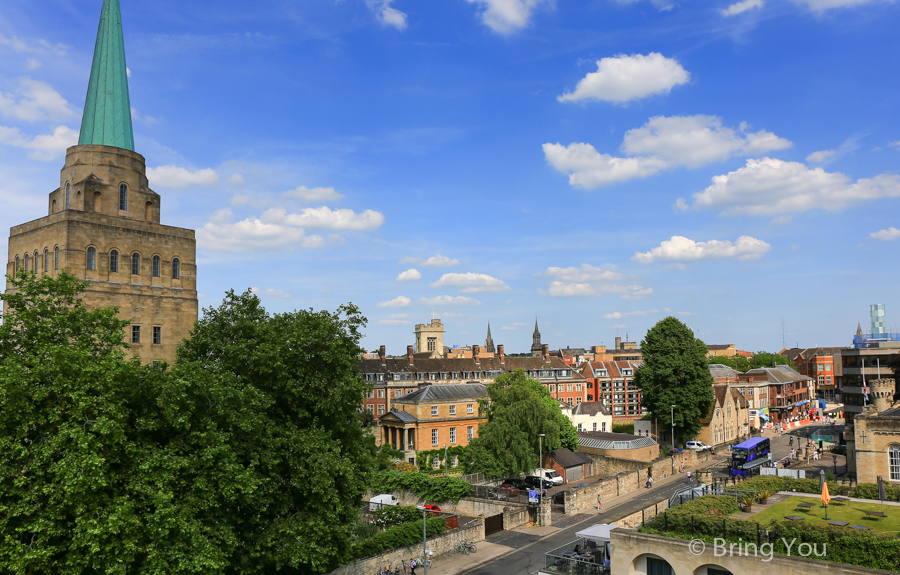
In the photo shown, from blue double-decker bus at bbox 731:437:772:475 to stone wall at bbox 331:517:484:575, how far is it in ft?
84.8

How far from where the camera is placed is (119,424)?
64.3 feet

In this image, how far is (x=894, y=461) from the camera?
36438 mm

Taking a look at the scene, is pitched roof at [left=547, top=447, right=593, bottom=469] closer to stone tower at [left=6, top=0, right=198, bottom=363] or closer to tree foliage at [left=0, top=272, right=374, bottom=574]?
tree foliage at [left=0, top=272, right=374, bottom=574]

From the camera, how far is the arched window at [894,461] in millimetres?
36312

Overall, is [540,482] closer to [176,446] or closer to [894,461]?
[894,461]

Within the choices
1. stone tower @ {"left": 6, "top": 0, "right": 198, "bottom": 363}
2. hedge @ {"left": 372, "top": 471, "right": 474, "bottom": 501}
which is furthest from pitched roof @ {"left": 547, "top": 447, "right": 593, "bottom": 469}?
stone tower @ {"left": 6, "top": 0, "right": 198, "bottom": 363}

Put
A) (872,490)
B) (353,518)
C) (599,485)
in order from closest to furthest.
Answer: (353,518) → (872,490) → (599,485)

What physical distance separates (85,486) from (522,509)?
31158 millimetres

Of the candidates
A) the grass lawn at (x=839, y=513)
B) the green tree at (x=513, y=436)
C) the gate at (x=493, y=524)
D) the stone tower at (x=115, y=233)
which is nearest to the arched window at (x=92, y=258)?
the stone tower at (x=115, y=233)

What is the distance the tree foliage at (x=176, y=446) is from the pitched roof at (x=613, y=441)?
39.8 metres

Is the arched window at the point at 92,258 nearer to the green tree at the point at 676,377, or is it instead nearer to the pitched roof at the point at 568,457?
the pitched roof at the point at 568,457

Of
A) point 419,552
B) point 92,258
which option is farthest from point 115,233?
point 419,552

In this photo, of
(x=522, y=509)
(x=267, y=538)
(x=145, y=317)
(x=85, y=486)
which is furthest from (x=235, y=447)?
(x=145, y=317)

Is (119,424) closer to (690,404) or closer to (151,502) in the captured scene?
(151,502)
